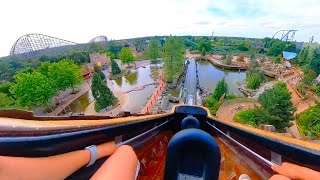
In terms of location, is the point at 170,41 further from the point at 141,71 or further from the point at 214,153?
the point at 214,153

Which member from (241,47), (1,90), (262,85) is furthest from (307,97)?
(241,47)

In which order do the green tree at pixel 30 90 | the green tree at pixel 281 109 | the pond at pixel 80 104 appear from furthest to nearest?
1. the pond at pixel 80 104
2. the green tree at pixel 30 90
3. the green tree at pixel 281 109

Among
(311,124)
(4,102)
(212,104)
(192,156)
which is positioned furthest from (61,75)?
(192,156)

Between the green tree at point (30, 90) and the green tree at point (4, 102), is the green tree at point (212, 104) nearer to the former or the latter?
the green tree at point (30, 90)

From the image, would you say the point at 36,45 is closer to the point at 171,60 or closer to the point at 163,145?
the point at 171,60

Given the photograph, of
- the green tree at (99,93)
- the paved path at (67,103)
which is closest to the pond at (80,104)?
the paved path at (67,103)

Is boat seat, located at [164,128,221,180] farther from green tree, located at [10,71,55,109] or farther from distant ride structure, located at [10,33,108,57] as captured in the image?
distant ride structure, located at [10,33,108,57]

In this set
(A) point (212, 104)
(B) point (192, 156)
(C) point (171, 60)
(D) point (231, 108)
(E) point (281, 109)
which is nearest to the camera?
(B) point (192, 156)
